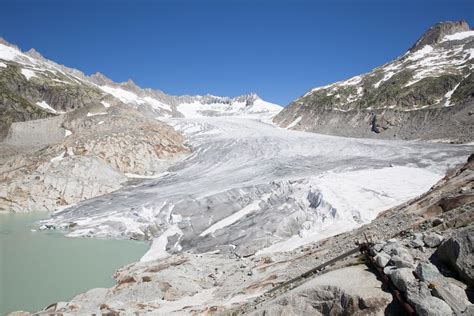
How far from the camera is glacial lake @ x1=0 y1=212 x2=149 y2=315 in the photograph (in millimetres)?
14594

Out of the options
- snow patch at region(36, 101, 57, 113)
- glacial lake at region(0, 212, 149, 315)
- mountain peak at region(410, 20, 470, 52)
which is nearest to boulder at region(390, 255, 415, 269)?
glacial lake at region(0, 212, 149, 315)

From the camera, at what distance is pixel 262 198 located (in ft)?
80.0

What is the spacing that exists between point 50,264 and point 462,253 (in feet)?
60.2

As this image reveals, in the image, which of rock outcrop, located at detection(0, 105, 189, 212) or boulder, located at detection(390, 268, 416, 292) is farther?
rock outcrop, located at detection(0, 105, 189, 212)

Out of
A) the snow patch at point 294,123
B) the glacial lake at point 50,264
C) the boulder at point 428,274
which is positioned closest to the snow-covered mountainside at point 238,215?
the glacial lake at point 50,264

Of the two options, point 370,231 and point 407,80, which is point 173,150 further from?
point 407,80

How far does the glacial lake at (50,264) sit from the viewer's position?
14.6 metres

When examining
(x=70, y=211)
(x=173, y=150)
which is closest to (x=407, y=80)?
(x=173, y=150)

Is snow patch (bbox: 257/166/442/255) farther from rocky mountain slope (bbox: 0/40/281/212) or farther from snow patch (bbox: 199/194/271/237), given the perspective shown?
rocky mountain slope (bbox: 0/40/281/212)

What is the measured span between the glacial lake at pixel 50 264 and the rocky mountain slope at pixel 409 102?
1566 inches

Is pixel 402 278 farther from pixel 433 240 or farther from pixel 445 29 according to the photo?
pixel 445 29

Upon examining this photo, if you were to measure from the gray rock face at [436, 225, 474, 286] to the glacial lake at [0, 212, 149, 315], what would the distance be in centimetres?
1341

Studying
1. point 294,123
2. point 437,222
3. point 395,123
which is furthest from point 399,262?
point 294,123

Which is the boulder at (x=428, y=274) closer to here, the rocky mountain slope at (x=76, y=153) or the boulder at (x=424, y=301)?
the boulder at (x=424, y=301)
